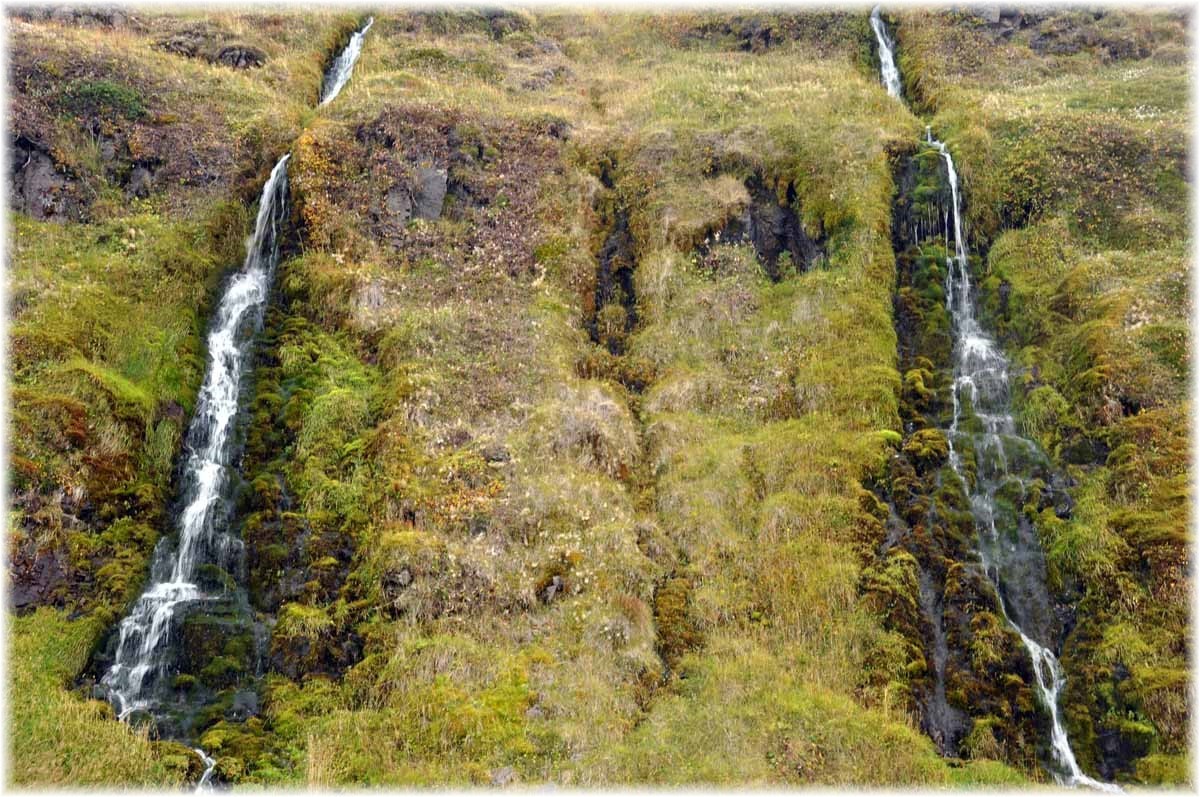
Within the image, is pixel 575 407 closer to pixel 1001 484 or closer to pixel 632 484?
pixel 632 484

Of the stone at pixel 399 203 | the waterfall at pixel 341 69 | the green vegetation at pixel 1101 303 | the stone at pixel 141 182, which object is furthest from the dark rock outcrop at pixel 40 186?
the green vegetation at pixel 1101 303

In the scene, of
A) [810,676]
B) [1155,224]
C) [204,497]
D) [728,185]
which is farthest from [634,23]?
[810,676]

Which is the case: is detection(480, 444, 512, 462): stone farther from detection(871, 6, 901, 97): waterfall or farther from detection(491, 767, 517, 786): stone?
detection(871, 6, 901, 97): waterfall

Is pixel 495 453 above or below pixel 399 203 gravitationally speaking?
below

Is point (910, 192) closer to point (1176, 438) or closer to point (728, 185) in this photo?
point (728, 185)

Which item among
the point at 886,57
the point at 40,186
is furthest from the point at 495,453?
the point at 886,57
